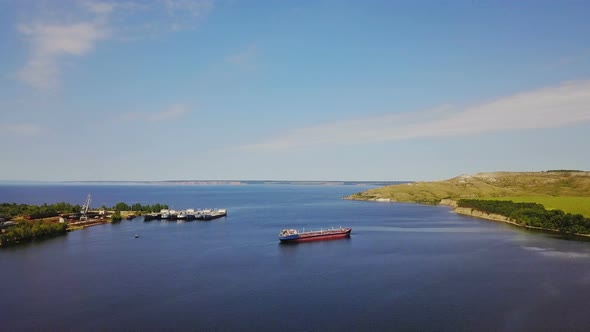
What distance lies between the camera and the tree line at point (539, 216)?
11450 centimetres

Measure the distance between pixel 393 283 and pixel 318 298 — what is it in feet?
46.8

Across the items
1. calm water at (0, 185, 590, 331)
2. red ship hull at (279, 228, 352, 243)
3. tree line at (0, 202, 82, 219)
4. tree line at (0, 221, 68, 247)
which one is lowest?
calm water at (0, 185, 590, 331)

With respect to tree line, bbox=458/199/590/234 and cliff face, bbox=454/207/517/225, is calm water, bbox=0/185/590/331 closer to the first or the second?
tree line, bbox=458/199/590/234

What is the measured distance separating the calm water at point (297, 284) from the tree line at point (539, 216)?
503 inches

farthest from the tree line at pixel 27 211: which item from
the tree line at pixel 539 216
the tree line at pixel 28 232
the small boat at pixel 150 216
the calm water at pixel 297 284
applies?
the tree line at pixel 539 216

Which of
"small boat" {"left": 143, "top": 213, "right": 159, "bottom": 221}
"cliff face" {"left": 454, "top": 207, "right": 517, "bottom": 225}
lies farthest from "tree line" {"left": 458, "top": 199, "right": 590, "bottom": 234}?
"small boat" {"left": 143, "top": 213, "right": 159, "bottom": 221}

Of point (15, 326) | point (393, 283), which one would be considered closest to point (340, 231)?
point (393, 283)

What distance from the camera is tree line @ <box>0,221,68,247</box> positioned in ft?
324

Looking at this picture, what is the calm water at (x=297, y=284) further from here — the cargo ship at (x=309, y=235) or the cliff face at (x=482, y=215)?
the cliff face at (x=482, y=215)

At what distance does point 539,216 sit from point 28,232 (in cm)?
14444

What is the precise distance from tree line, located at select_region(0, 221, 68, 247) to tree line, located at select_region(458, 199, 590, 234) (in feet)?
457

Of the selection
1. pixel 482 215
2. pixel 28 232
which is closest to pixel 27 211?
pixel 28 232

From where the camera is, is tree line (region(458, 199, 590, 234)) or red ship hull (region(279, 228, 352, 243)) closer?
red ship hull (region(279, 228, 352, 243))

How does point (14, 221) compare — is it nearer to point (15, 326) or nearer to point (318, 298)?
point (15, 326)
